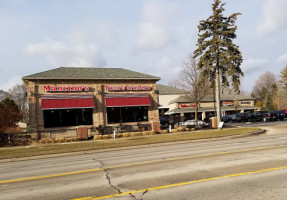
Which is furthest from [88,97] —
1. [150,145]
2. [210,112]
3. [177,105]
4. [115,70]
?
[210,112]

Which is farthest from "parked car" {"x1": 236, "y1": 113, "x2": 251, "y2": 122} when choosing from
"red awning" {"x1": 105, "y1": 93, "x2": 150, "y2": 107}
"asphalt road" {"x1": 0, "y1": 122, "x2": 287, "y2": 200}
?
"asphalt road" {"x1": 0, "y1": 122, "x2": 287, "y2": 200}

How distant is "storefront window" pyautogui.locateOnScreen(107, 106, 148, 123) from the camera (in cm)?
2881

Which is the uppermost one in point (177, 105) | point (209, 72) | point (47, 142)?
point (209, 72)

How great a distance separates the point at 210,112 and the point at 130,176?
51845mm

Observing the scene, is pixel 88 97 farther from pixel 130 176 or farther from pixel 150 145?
pixel 130 176

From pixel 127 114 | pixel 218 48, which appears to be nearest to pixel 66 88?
pixel 127 114

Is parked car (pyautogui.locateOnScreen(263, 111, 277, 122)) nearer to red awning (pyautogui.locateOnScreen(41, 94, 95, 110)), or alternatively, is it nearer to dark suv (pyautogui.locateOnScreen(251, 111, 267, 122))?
dark suv (pyautogui.locateOnScreen(251, 111, 267, 122))

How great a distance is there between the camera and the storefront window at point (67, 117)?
26375 millimetres

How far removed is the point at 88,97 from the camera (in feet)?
89.8

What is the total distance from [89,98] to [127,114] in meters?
5.17

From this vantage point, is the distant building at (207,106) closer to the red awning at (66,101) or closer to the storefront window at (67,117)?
the storefront window at (67,117)

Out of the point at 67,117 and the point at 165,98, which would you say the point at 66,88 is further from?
the point at 165,98

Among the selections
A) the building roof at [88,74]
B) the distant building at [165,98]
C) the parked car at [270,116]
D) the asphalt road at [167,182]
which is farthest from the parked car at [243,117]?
the asphalt road at [167,182]

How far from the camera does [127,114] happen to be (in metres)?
29.5
